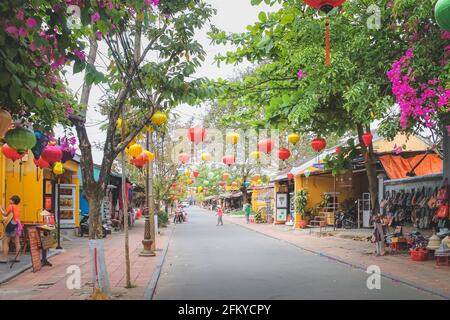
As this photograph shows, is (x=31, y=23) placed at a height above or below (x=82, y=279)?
above

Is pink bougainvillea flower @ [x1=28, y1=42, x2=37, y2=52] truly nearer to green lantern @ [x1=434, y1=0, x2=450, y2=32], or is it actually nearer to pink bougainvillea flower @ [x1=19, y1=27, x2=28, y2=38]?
pink bougainvillea flower @ [x1=19, y1=27, x2=28, y2=38]

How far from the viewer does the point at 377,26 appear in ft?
35.4

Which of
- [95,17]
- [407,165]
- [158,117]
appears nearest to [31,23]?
[95,17]

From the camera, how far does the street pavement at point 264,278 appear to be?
8805 millimetres

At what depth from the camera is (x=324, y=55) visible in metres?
10.9

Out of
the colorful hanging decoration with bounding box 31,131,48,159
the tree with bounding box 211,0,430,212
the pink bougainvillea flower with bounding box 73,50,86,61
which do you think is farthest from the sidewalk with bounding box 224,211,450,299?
the colorful hanging decoration with bounding box 31,131,48,159

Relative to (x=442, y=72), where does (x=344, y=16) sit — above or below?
above

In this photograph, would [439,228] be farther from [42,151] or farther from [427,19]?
[42,151]

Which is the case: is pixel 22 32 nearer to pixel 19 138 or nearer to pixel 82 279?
pixel 19 138

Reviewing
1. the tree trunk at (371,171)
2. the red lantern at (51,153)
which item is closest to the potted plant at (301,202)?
the tree trunk at (371,171)

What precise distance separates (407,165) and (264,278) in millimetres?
9668

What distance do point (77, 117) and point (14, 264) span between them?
19.0ft

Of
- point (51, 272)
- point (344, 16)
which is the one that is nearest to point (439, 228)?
point (344, 16)
